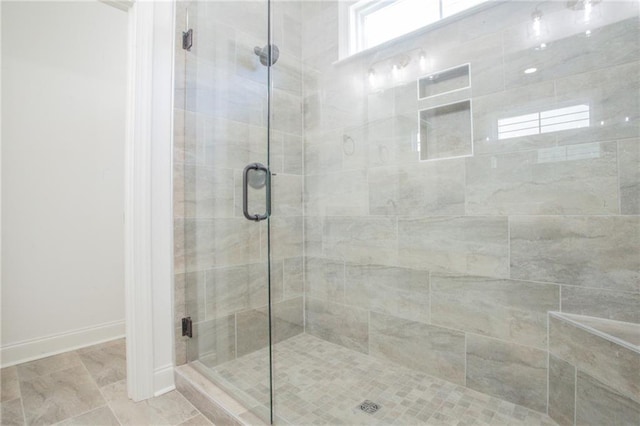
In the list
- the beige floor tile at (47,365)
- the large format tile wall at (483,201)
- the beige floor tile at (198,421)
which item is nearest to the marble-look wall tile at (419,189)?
the large format tile wall at (483,201)

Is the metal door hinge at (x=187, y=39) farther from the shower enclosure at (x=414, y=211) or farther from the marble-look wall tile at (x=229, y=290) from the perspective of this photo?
the marble-look wall tile at (x=229, y=290)

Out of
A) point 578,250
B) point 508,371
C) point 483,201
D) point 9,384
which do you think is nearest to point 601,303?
point 578,250

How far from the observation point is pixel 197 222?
170 cm

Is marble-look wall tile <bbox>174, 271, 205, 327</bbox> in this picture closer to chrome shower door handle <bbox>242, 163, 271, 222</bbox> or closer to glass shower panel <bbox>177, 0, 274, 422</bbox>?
glass shower panel <bbox>177, 0, 274, 422</bbox>

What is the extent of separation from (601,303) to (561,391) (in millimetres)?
393

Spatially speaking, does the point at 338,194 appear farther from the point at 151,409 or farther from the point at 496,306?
the point at 151,409

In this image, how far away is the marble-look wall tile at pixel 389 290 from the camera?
1.74 meters

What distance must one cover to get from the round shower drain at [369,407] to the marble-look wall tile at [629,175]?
4.19ft

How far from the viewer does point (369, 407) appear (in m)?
1.39

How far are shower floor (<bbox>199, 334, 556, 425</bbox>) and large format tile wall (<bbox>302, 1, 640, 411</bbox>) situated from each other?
0.32 ft

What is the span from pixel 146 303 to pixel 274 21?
180 centimetres

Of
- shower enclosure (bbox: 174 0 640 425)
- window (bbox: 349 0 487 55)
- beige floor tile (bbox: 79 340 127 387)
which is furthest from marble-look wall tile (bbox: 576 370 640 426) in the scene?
beige floor tile (bbox: 79 340 127 387)

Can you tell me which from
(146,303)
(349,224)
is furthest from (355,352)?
(146,303)

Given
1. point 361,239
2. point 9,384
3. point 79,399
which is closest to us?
point 79,399
